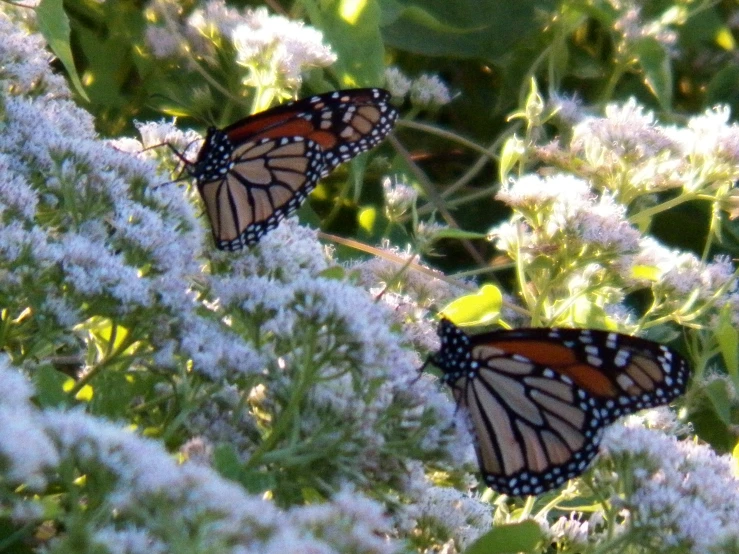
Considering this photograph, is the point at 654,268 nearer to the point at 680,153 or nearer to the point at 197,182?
the point at 680,153

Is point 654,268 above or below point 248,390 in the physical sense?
above

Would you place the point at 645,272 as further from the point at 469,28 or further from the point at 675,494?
the point at 469,28

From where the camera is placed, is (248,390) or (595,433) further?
(595,433)

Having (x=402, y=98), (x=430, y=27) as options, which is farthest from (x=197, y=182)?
(x=430, y=27)

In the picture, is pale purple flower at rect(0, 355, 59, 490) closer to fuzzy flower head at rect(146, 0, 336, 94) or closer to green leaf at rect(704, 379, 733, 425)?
fuzzy flower head at rect(146, 0, 336, 94)

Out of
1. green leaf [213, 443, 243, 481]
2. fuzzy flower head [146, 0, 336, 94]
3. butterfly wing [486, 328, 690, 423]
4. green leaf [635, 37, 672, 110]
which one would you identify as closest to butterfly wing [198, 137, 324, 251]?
fuzzy flower head [146, 0, 336, 94]

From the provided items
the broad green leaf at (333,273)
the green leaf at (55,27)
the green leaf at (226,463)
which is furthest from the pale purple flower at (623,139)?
the green leaf at (226,463)
